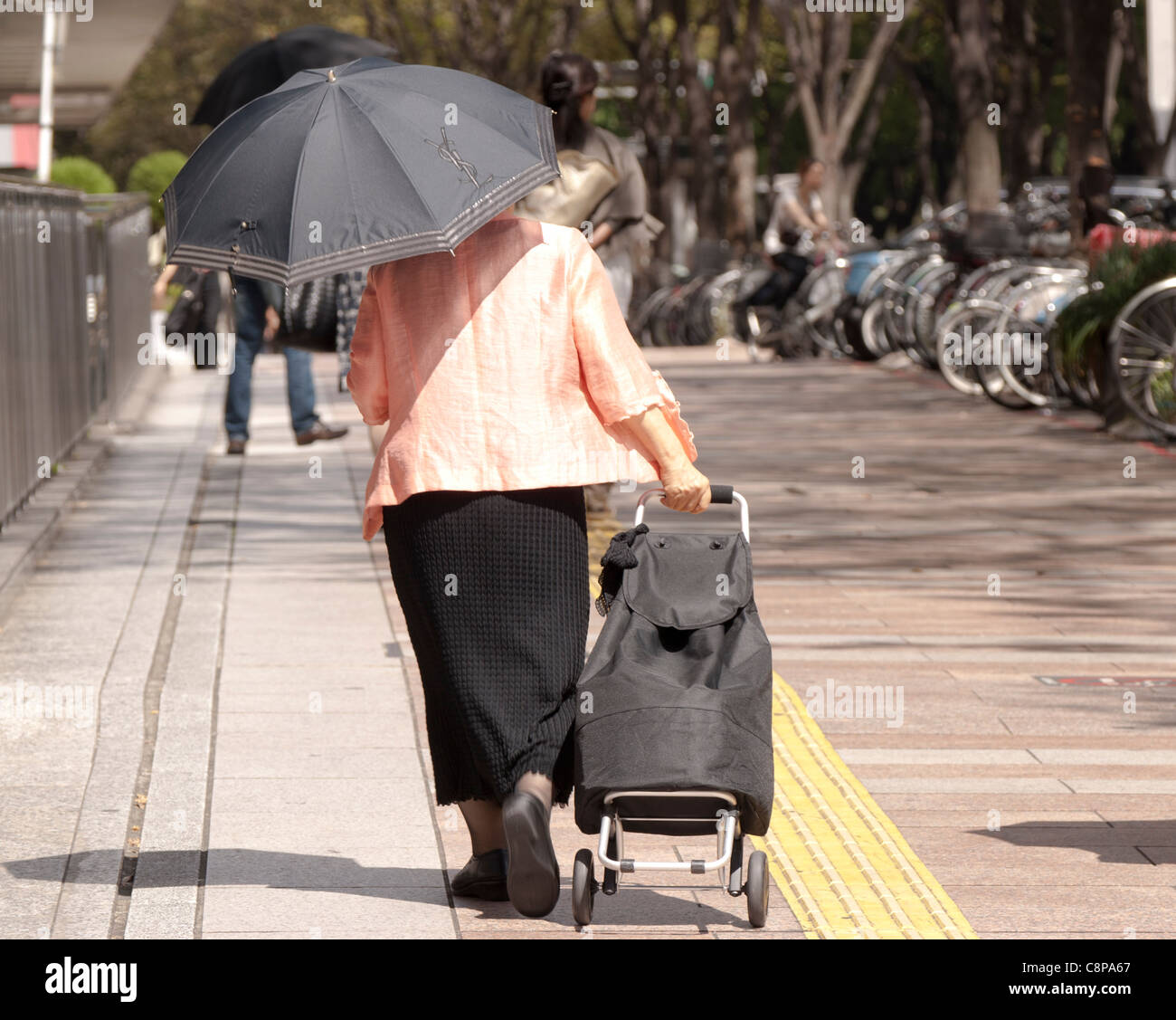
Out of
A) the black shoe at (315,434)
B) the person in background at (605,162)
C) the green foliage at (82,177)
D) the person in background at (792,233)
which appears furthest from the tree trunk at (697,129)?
the person in background at (605,162)

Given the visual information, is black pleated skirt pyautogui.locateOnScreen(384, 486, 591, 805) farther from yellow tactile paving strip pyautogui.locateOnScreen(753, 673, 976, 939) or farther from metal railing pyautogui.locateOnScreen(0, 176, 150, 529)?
metal railing pyautogui.locateOnScreen(0, 176, 150, 529)

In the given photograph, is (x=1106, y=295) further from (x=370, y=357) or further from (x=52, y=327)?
(x=370, y=357)

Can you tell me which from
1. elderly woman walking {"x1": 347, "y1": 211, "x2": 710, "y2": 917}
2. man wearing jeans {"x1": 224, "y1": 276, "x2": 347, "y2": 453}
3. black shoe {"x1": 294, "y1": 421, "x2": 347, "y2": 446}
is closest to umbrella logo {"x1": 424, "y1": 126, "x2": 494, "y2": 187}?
elderly woman walking {"x1": 347, "y1": 211, "x2": 710, "y2": 917}

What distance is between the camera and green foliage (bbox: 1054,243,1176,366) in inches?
548

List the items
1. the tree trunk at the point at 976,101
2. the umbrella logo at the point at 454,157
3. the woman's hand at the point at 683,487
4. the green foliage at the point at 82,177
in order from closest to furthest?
the umbrella logo at the point at 454,157, the woman's hand at the point at 683,487, the tree trunk at the point at 976,101, the green foliage at the point at 82,177

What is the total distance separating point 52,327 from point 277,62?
6.61 feet

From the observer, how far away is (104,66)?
42.6 m

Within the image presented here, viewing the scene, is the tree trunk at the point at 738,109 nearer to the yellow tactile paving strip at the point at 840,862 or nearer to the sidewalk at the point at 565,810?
the sidewalk at the point at 565,810

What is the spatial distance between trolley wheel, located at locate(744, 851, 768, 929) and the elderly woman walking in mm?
445

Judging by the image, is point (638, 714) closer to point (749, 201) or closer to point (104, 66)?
point (749, 201)

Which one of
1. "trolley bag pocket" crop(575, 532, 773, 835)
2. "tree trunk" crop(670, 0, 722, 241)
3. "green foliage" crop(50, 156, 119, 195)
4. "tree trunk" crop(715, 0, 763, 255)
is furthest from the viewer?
"green foliage" crop(50, 156, 119, 195)

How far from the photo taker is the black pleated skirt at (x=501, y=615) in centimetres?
459

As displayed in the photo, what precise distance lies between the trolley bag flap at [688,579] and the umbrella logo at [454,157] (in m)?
0.88

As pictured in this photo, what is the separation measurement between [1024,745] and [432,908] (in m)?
2.24
